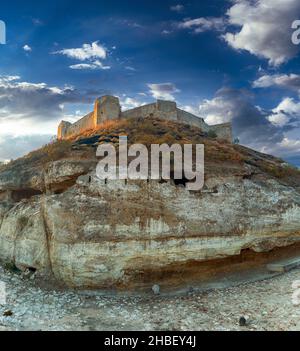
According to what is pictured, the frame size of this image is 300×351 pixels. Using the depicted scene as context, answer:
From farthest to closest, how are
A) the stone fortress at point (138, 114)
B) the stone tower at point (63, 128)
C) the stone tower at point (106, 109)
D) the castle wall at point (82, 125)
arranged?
the stone tower at point (63, 128), the castle wall at point (82, 125), the stone fortress at point (138, 114), the stone tower at point (106, 109)

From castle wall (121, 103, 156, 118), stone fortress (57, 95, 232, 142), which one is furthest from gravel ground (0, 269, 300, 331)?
castle wall (121, 103, 156, 118)

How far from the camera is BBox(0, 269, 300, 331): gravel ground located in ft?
27.7

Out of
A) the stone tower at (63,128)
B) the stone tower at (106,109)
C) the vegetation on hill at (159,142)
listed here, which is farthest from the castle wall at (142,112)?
the stone tower at (63,128)

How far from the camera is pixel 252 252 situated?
39.1 feet

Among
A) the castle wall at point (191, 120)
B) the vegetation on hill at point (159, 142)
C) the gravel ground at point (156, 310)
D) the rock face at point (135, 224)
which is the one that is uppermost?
the castle wall at point (191, 120)

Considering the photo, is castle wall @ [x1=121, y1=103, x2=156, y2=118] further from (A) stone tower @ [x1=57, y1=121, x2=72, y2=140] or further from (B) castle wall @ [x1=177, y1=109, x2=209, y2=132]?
(A) stone tower @ [x1=57, y1=121, x2=72, y2=140]

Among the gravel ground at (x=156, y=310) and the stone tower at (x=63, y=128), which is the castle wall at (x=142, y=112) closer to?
the stone tower at (x=63, y=128)

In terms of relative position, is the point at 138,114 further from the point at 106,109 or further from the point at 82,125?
the point at 82,125

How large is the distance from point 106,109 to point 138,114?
2.42m

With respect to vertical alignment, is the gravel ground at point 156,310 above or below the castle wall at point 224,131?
below

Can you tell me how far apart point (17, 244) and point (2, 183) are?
380 cm

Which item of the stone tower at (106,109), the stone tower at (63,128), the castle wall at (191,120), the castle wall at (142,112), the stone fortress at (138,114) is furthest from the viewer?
the stone tower at (63,128)

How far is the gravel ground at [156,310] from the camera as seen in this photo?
8.45 metres

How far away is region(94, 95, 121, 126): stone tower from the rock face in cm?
882
